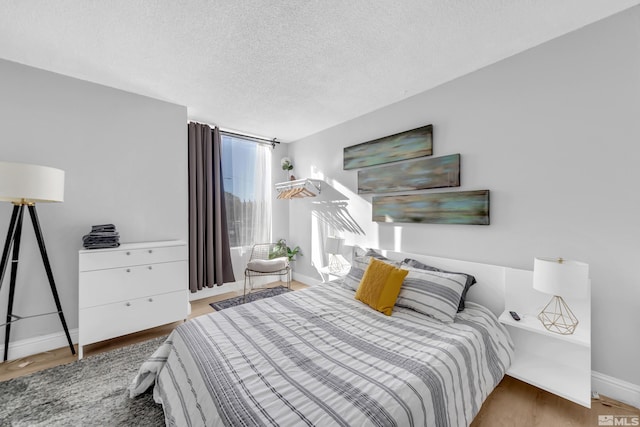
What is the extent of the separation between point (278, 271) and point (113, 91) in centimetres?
285

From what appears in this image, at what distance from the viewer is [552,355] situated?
191 cm

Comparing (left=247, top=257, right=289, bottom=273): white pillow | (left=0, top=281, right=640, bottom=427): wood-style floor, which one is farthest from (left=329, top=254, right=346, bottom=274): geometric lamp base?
(left=0, top=281, right=640, bottom=427): wood-style floor

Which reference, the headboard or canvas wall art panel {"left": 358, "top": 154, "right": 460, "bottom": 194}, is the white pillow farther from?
the headboard

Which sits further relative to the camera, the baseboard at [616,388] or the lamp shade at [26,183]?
the lamp shade at [26,183]

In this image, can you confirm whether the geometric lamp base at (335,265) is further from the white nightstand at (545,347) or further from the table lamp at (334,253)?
the white nightstand at (545,347)

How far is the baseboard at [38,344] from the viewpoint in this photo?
2.31 m

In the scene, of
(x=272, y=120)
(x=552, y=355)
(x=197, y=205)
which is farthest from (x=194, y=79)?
(x=552, y=355)

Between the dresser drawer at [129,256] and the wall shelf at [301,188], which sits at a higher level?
the wall shelf at [301,188]

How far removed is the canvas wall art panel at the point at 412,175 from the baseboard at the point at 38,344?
351 centimetres

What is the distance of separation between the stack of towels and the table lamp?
97.7 inches

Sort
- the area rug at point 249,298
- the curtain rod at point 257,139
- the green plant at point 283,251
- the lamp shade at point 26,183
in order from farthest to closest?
the green plant at point 283,251 < the curtain rod at point 257,139 < the area rug at point 249,298 < the lamp shade at point 26,183

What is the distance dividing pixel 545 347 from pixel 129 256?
3.65 m

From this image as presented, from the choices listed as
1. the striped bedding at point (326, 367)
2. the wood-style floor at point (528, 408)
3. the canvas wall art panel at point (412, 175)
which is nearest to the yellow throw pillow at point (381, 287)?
the striped bedding at point (326, 367)

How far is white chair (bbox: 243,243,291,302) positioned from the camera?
353 cm
